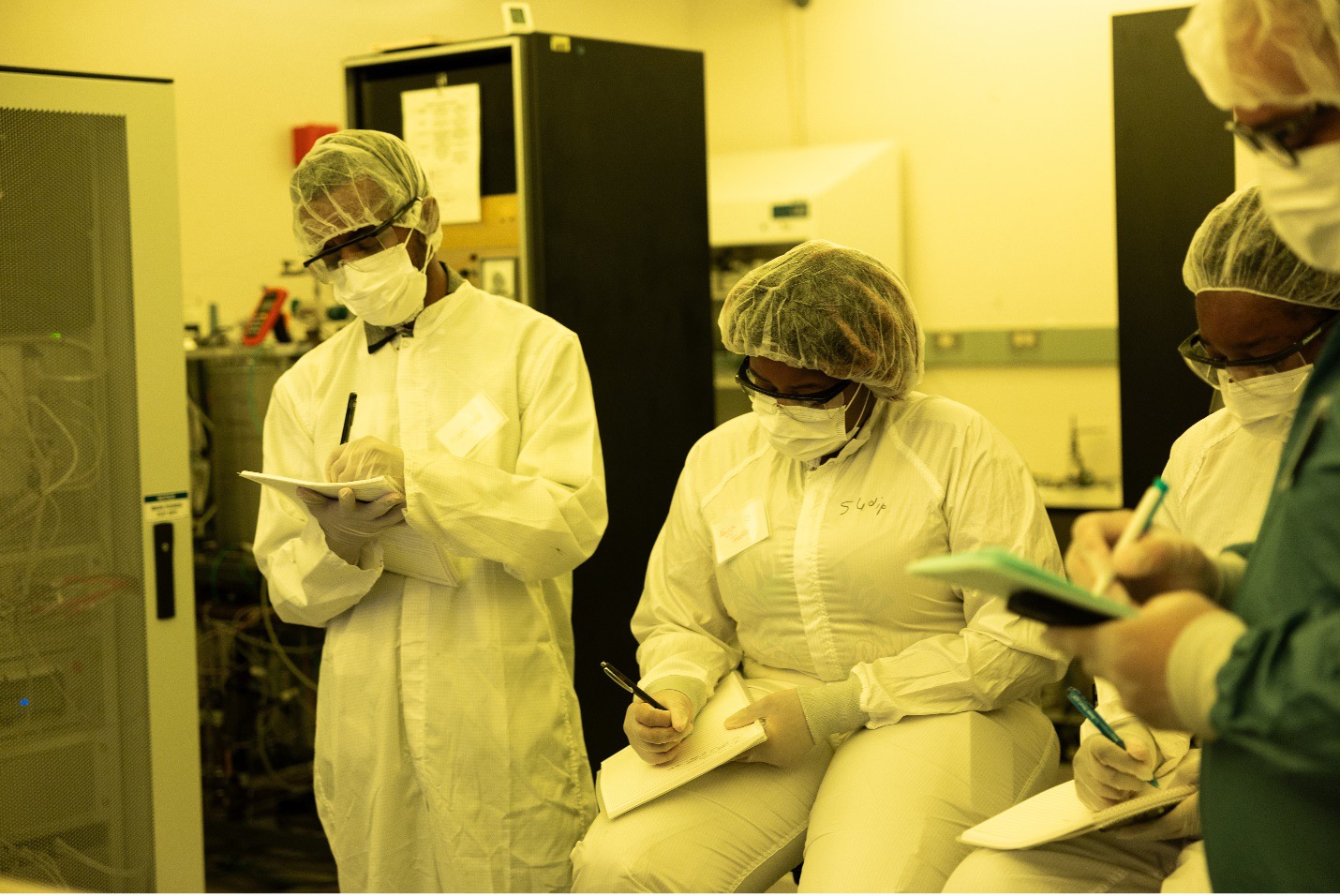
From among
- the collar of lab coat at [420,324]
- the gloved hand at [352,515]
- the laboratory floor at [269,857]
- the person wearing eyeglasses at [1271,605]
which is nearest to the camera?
the person wearing eyeglasses at [1271,605]

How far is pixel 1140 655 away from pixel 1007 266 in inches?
153

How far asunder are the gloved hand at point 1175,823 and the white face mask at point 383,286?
4.21 feet

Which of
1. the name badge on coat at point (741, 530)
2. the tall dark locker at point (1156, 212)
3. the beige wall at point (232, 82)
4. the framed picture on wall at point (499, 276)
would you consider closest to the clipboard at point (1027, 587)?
the name badge on coat at point (741, 530)

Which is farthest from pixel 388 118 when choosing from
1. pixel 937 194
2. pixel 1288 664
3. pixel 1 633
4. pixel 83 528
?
pixel 1288 664

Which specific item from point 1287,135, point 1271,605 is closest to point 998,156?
point 1287,135

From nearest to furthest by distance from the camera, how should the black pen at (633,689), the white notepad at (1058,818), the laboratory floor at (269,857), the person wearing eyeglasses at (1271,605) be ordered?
the person wearing eyeglasses at (1271,605) < the white notepad at (1058,818) < the black pen at (633,689) < the laboratory floor at (269,857)

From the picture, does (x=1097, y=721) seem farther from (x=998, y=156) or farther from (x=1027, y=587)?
(x=998, y=156)

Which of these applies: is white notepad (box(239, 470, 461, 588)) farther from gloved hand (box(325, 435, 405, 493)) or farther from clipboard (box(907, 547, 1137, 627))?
clipboard (box(907, 547, 1137, 627))

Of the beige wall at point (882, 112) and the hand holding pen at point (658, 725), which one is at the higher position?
the beige wall at point (882, 112)

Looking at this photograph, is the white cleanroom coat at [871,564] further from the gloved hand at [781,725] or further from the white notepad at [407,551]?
the white notepad at [407,551]

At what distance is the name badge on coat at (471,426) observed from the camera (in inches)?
79.0

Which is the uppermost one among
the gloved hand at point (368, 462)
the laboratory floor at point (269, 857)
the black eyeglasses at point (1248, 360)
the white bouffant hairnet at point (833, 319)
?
the white bouffant hairnet at point (833, 319)

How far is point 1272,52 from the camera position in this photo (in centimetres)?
109

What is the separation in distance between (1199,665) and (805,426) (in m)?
0.93
